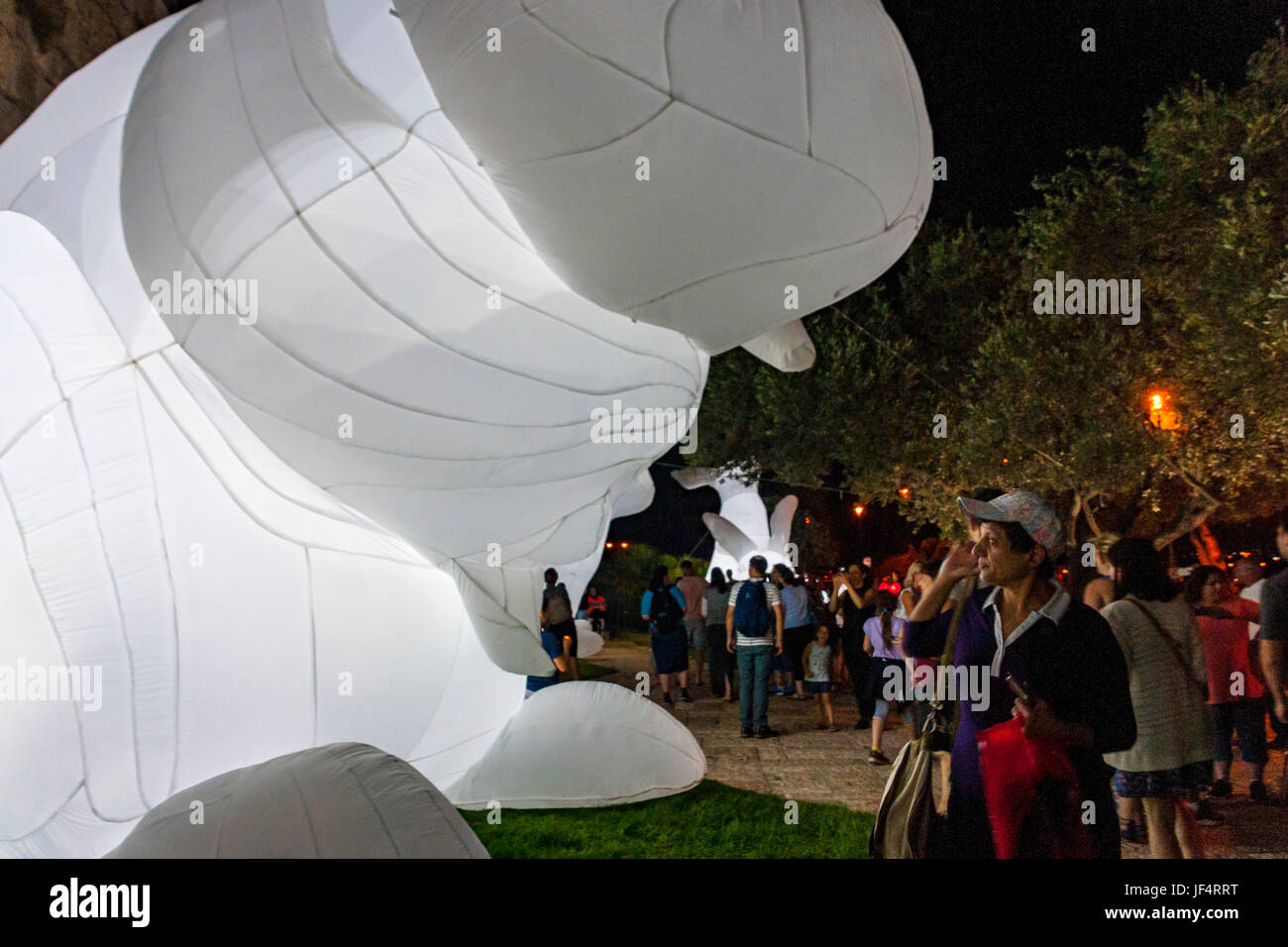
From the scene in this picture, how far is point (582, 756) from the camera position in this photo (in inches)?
145

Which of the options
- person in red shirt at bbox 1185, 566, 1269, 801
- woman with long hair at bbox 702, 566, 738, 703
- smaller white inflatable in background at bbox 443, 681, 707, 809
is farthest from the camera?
woman with long hair at bbox 702, 566, 738, 703

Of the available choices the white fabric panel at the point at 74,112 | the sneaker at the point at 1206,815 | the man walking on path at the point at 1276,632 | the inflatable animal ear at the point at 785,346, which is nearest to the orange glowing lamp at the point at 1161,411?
the man walking on path at the point at 1276,632

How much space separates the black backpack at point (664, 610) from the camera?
29.8 ft

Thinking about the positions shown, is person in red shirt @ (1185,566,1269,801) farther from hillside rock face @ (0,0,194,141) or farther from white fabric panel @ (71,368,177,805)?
hillside rock face @ (0,0,194,141)

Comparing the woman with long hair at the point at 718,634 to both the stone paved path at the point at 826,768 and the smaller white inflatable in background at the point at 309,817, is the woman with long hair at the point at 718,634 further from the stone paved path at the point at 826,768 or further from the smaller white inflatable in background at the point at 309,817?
the smaller white inflatable in background at the point at 309,817

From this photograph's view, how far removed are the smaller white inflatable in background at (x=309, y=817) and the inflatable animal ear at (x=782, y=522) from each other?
671 inches

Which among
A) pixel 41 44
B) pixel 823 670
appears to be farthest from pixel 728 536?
pixel 41 44

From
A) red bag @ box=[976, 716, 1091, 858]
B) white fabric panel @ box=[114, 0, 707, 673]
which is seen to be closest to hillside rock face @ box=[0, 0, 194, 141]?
white fabric panel @ box=[114, 0, 707, 673]

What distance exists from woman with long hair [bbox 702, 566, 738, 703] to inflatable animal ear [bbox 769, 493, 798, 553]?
872 centimetres

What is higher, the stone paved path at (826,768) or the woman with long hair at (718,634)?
the woman with long hair at (718,634)

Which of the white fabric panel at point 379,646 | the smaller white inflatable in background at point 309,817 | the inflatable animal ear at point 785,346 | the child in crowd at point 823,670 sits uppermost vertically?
the inflatable animal ear at point 785,346

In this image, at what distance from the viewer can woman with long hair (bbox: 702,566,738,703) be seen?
1012 centimetres
